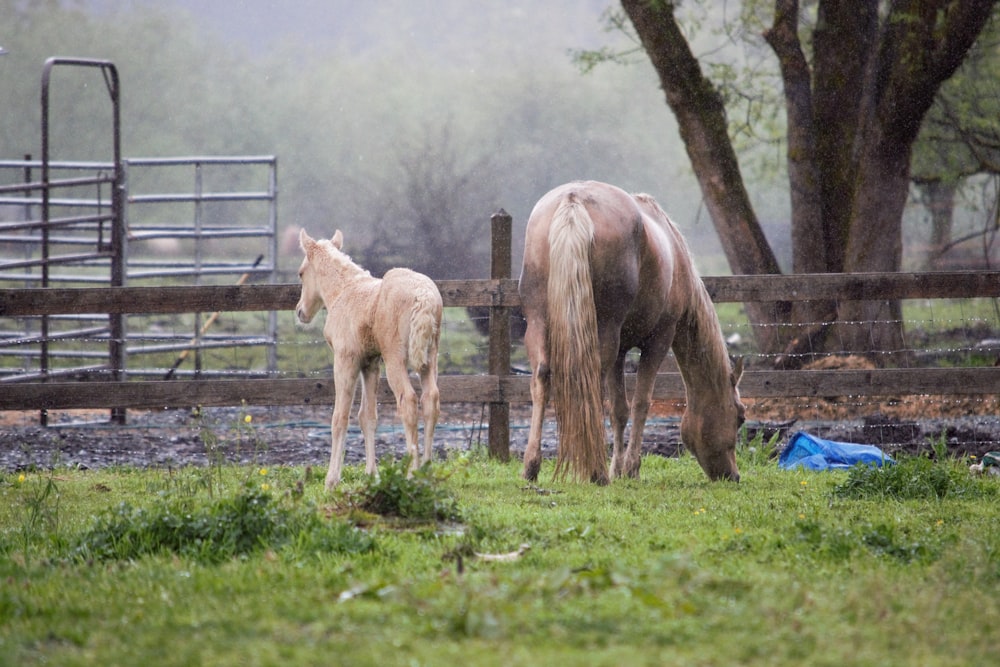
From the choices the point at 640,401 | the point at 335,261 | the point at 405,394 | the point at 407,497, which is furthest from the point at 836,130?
the point at 407,497

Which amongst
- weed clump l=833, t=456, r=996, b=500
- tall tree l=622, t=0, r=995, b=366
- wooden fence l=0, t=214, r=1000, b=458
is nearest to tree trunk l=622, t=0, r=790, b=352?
tall tree l=622, t=0, r=995, b=366

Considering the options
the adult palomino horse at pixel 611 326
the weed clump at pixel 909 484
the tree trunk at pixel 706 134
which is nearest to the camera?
the weed clump at pixel 909 484

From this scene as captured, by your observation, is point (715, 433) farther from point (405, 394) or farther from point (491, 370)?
point (405, 394)

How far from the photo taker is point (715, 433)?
23.1 ft

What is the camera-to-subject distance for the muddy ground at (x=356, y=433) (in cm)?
842

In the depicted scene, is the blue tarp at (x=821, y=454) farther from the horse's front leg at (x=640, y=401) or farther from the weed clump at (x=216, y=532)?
the weed clump at (x=216, y=532)

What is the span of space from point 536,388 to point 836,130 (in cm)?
753

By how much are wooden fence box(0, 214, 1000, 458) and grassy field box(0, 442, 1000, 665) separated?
2116mm

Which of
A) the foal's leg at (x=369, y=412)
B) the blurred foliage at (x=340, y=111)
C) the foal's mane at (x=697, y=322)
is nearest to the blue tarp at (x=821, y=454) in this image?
the foal's mane at (x=697, y=322)

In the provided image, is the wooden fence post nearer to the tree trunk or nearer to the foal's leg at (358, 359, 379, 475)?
the foal's leg at (358, 359, 379, 475)

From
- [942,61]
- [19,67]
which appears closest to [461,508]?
[942,61]

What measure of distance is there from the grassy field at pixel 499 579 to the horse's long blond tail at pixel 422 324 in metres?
0.88

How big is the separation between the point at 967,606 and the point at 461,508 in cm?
245

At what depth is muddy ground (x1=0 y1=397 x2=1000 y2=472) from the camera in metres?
8.42
